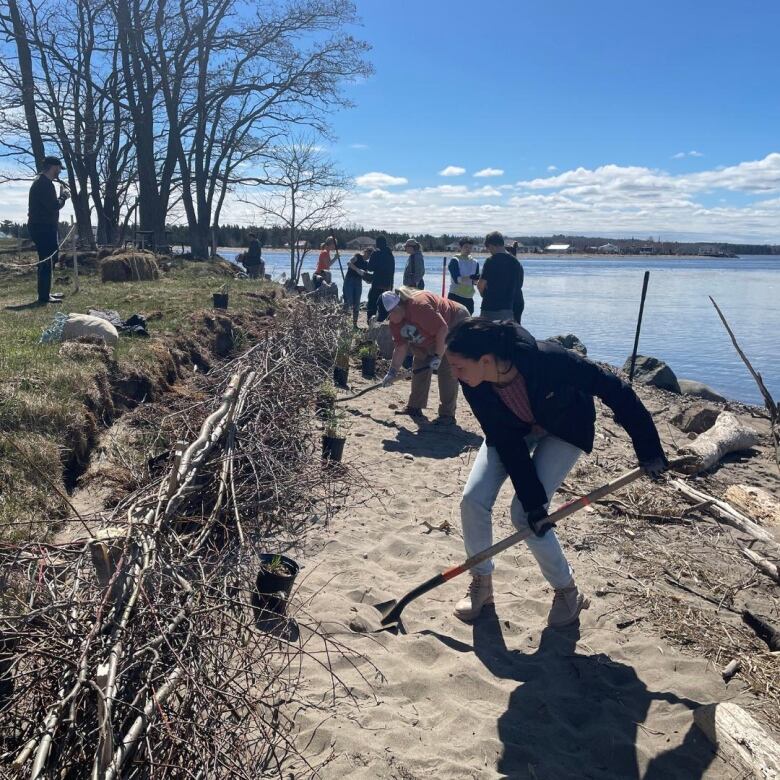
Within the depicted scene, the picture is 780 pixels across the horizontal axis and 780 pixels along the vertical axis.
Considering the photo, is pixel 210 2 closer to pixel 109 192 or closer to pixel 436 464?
pixel 109 192

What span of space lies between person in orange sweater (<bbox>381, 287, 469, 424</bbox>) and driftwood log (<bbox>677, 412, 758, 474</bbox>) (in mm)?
2615

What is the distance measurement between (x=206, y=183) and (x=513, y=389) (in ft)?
88.2

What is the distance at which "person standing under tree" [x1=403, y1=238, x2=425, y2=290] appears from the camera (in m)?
12.8

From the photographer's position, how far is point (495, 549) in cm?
362

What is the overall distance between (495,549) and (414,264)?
9.89 m

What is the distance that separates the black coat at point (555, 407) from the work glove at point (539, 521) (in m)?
0.02

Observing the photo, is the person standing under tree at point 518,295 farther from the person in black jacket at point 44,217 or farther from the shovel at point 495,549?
the person in black jacket at point 44,217

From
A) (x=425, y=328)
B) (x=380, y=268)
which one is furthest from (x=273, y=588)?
(x=380, y=268)

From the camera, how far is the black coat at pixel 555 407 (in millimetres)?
3352

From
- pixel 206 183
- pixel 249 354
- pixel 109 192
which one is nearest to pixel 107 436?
pixel 249 354

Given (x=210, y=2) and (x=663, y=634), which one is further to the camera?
(x=210, y=2)

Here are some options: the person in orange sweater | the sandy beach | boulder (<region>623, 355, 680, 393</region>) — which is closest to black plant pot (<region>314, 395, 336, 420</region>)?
the person in orange sweater

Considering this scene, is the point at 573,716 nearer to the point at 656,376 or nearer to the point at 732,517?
the point at 732,517

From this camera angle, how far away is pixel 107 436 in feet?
19.6
